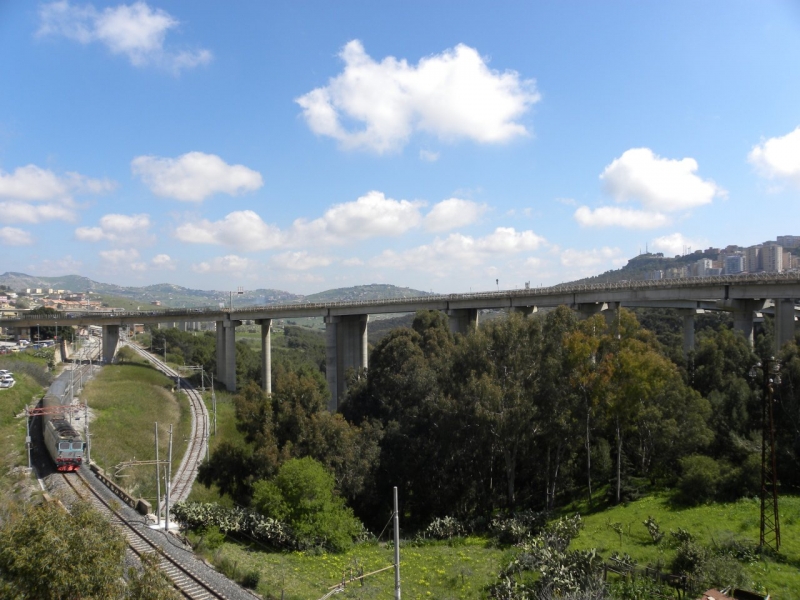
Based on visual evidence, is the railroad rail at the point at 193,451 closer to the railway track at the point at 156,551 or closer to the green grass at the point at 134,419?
the green grass at the point at 134,419

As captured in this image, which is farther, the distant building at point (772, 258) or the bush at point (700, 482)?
the distant building at point (772, 258)

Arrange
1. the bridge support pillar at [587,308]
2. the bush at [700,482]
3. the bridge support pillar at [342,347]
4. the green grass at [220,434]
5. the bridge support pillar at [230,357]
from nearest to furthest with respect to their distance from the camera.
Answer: the bush at [700,482] → the green grass at [220,434] → the bridge support pillar at [587,308] → the bridge support pillar at [342,347] → the bridge support pillar at [230,357]

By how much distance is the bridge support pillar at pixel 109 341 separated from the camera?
80125 millimetres

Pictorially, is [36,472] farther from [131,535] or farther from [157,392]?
[157,392]

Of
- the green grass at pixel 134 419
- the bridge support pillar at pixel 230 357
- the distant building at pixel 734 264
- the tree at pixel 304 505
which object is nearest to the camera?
the tree at pixel 304 505

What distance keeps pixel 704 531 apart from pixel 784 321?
2497 cm

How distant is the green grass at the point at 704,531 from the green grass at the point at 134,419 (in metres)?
23.1

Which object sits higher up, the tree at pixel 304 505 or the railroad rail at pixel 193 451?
the tree at pixel 304 505

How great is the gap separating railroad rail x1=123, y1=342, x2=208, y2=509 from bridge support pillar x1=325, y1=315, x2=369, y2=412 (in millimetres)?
15251

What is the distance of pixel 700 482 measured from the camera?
24.3 meters

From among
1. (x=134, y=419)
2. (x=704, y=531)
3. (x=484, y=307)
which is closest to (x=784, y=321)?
(x=704, y=531)

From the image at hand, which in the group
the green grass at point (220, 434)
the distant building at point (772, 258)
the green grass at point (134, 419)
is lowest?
the green grass at point (220, 434)

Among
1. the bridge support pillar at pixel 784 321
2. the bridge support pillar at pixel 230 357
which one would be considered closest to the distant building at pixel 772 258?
the bridge support pillar at pixel 784 321

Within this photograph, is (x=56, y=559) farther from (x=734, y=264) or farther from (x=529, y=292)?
(x=734, y=264)
